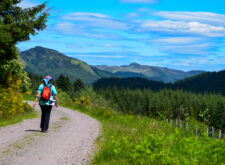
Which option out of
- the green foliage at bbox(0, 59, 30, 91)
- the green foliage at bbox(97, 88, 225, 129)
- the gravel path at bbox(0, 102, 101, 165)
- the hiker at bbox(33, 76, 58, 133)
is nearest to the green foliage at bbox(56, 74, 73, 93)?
the green foliage at bbox(97, 88, 225, 129)

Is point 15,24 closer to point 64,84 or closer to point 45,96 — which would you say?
point 45,96

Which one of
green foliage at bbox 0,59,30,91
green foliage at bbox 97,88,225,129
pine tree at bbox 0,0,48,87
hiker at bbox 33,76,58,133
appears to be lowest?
green foliage at bbox 97,88,225,129

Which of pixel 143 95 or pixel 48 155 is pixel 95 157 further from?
pixel 143 95

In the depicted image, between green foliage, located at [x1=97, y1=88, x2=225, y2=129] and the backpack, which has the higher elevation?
the backpack

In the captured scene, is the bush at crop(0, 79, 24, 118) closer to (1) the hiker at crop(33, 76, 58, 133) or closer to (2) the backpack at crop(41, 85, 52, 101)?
(1) the hiker at crop(33, 76, 58, 133)

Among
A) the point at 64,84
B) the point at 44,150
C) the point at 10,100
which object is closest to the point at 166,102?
the point at 64,84

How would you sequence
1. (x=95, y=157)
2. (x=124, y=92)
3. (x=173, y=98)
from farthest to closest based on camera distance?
(x=124, y=92) → (x=173, y=98) → (x=95, y=157)

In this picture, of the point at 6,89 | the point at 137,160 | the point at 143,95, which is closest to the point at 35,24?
the point at 6,89

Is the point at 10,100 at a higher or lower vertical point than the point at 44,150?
higher

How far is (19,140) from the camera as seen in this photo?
32.0ft

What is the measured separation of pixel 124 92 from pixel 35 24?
15961 centimetres

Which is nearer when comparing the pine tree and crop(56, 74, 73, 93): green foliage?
the pine tree

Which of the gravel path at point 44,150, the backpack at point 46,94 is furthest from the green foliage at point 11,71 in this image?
the gravel path at point 44,150

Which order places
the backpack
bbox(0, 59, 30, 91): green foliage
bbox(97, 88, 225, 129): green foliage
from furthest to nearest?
bbox(97, 88, 225, 129): green foliage
bbox(0, 59, 30, 91): green foliage
the backpack
